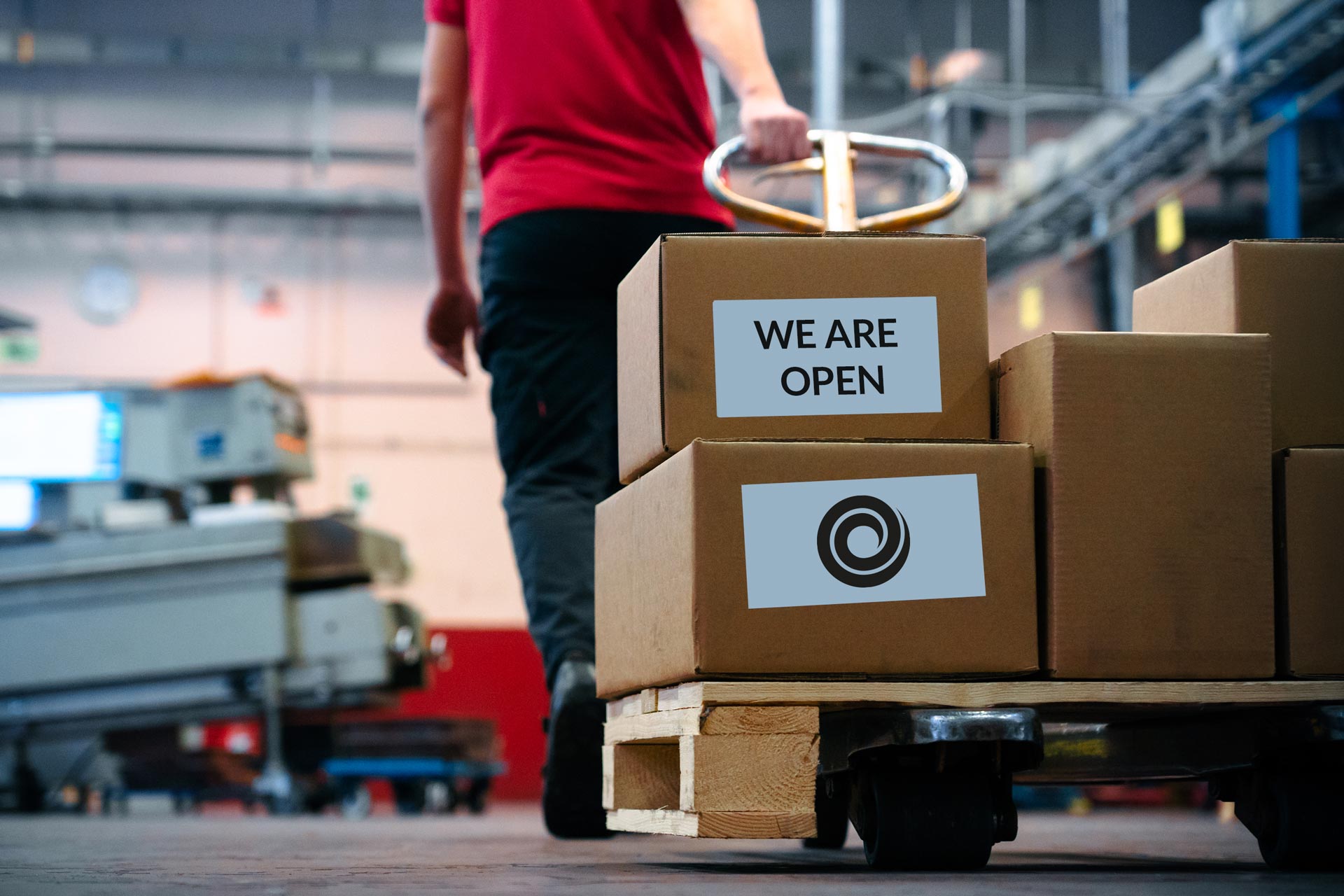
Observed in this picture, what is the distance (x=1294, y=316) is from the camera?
1489 millimetres

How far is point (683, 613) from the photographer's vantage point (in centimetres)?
132

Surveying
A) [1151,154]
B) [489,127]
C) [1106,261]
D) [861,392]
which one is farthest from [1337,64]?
[861,392]

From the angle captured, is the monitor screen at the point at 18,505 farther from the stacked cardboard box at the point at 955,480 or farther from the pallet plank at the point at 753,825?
the pallet plank at the point at 753,825

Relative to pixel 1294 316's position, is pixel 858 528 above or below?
below

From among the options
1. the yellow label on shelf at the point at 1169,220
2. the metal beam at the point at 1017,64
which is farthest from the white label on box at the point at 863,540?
the metal beam at the point at 1017,64

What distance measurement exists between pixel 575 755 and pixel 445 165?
39.3 inches

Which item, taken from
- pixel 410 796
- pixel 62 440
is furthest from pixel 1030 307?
pixel 62 440

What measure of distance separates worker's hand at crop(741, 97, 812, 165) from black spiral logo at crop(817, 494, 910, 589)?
499mm

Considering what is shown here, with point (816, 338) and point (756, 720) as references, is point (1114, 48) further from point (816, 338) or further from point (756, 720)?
point (756, 720)

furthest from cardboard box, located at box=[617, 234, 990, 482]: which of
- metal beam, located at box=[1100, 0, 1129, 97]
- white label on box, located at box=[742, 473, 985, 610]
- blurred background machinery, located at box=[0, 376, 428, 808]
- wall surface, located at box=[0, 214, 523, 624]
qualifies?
wall surface, located at box=[0, 214, 523, 624]

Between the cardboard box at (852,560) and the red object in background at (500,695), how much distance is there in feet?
23.5

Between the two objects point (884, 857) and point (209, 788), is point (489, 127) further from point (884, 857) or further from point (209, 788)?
point (209, 788)

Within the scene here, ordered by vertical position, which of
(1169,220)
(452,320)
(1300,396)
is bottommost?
(1300,396)

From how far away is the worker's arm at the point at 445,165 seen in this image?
229 centimetres
